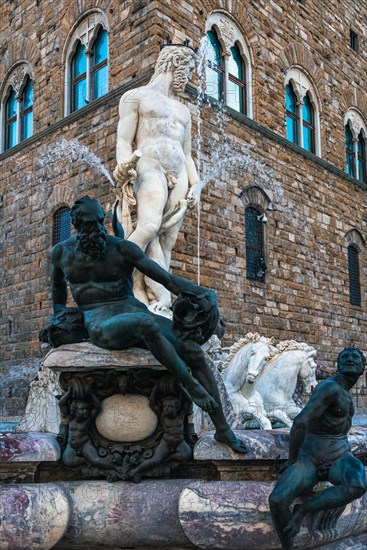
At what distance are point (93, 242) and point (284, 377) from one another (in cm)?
341

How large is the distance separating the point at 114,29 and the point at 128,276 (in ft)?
33.0

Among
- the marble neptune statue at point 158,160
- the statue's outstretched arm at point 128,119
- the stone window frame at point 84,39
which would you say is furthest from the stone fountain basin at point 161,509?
the stone window frame at point 84,39

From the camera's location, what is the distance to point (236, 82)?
13406 mm

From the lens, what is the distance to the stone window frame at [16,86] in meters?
14.9

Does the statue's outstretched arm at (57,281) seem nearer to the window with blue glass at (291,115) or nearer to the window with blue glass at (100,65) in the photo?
the window with blue glass at (100,65)

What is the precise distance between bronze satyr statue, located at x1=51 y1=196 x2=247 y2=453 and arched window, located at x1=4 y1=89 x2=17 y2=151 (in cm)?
1262

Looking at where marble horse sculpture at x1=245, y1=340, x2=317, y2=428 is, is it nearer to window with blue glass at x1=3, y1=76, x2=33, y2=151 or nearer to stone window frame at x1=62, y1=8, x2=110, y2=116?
stone window frame at x1=62, y1=8, x2=110, y2=116

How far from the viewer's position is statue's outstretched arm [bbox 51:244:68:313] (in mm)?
3463

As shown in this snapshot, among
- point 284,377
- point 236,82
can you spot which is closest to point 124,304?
point 284,377

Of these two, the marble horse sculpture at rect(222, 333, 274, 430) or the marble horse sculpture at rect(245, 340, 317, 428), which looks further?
the marble horse sculpture at rect(245, 340, 317, 428)

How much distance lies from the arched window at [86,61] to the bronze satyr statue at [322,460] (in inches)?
415

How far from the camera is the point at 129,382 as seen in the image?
3.20 m

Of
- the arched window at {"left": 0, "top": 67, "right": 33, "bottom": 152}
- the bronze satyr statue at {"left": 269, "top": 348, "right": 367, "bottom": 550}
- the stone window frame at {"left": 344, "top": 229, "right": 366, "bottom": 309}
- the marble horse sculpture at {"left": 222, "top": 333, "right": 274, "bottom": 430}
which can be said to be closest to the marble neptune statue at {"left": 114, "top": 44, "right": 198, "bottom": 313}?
the marble horse sculpture at {"left": 222, "top": 333, "right": 274, "bottom": 430}

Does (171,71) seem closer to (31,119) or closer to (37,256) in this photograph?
(37,256)
